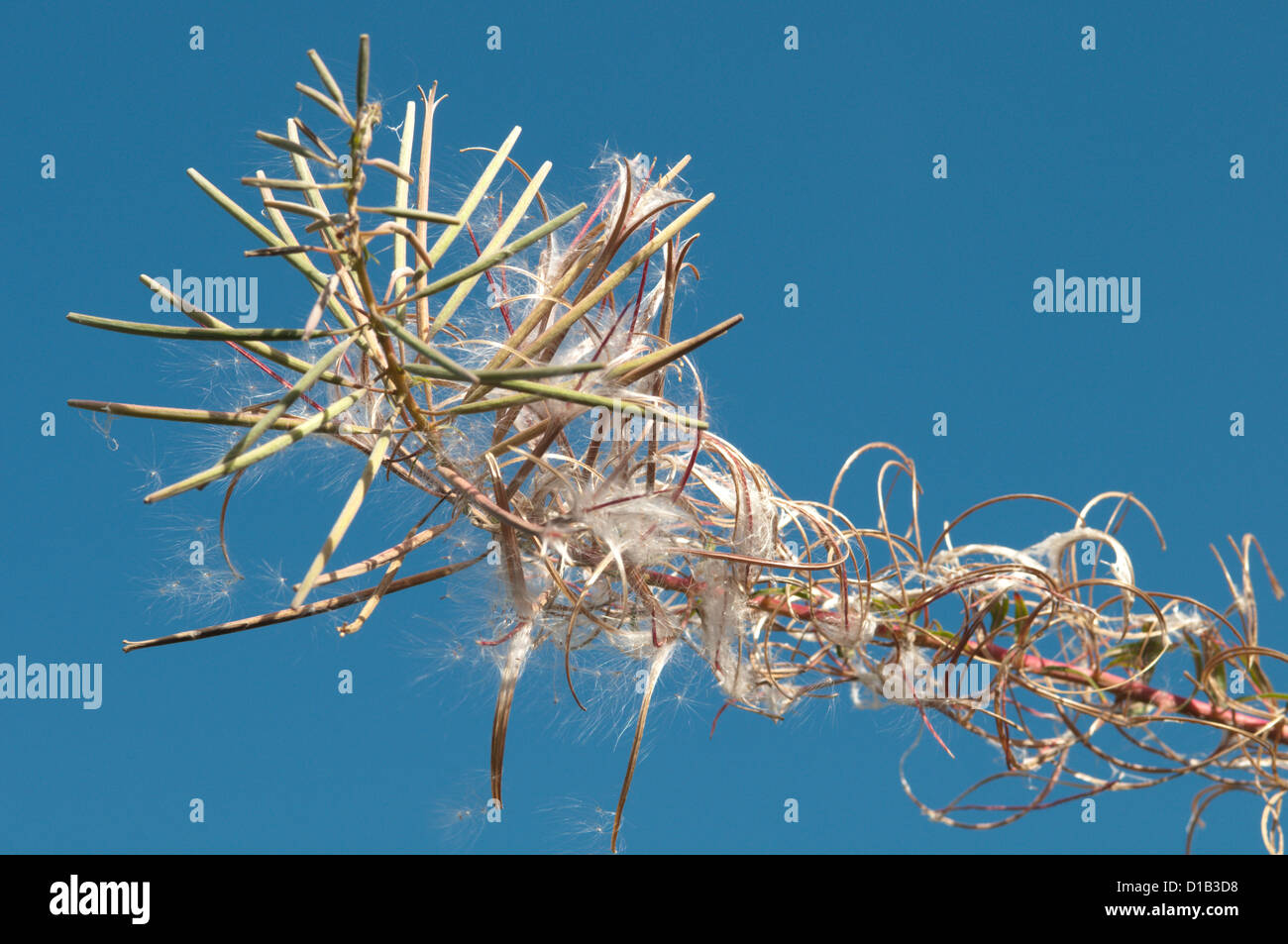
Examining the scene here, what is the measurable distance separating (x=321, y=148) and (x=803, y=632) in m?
1.03

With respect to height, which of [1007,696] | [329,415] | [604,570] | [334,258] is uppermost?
[334,258]

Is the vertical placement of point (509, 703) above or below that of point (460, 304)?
below

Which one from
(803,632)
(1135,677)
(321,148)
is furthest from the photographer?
(1135,677)

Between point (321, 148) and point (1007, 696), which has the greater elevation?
point (321, 148)

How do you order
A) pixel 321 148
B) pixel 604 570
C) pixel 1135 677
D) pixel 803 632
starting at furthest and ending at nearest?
pixel 1135 677, pixel 803 632, pixel 604 570, pixel 321 148

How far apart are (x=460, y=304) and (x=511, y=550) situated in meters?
0.40

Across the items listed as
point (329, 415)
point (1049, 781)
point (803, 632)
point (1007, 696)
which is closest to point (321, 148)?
point (329, 415)

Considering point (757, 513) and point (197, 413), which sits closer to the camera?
point (197, 413)

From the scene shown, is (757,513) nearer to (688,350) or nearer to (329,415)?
(688,350)

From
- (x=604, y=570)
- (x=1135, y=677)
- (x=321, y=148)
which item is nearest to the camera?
(x=321, y=148)

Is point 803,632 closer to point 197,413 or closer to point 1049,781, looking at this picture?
point 1049,781

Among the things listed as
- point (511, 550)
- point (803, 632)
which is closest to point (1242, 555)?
point (803, 632)

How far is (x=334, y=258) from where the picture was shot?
132 cm

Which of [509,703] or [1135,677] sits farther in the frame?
[1135,677]
